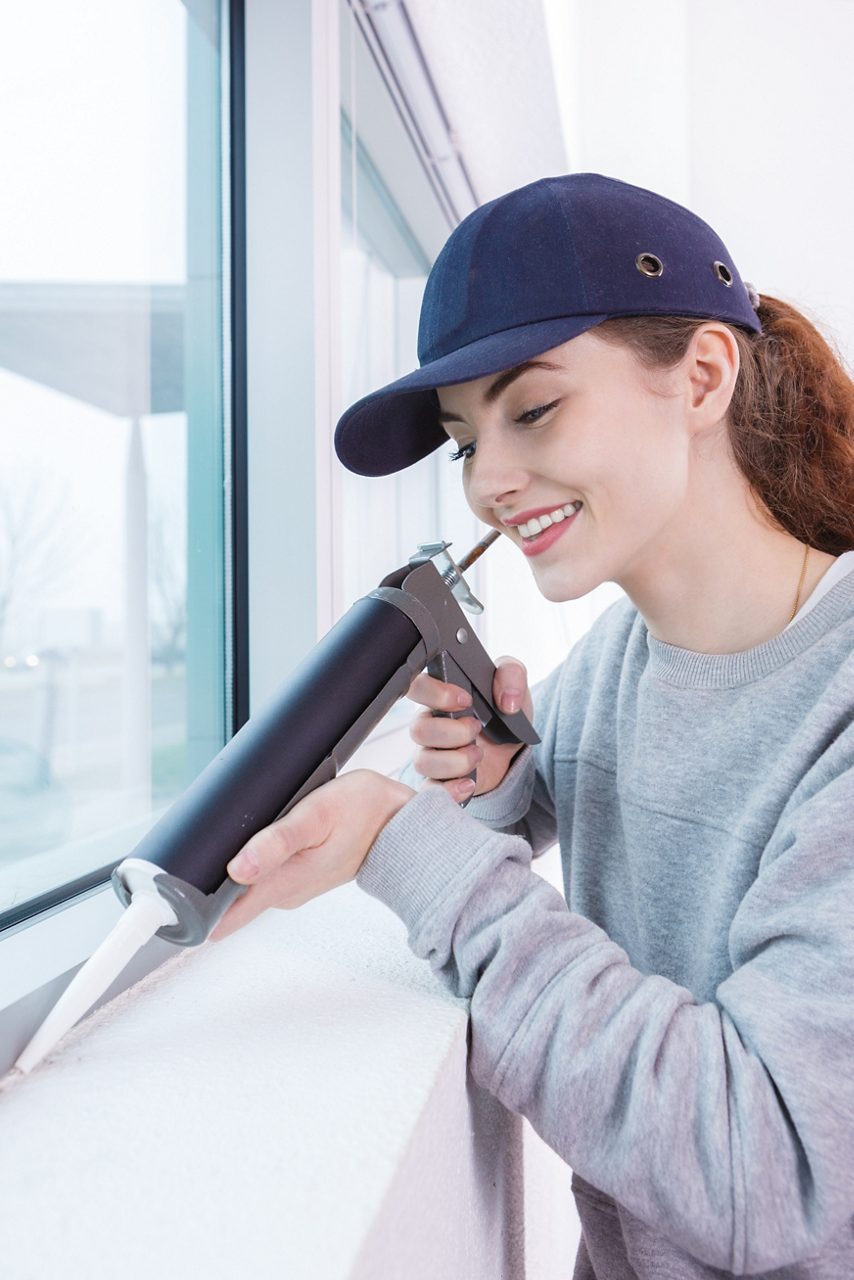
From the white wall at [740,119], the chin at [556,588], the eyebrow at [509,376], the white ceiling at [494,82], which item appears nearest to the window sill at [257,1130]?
the chin at [556,588]

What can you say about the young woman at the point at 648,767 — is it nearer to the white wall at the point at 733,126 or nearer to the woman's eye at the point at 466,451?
the woman's eye at the point at 466,451

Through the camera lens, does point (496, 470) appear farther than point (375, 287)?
No

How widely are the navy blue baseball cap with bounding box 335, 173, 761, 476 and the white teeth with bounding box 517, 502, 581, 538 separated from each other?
129mm

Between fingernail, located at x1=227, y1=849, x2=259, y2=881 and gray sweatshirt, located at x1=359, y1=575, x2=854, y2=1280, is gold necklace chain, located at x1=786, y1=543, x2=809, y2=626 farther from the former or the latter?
fingernail, located at x1=227, y1=849, x2=259, y2=881

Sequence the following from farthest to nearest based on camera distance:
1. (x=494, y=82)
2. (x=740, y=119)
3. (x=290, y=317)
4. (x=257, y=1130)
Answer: (x=740, y=119) → (x=494, y=82) → (x=290, y=317) → (x=257, y=1130)

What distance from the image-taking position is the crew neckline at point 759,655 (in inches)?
24.6

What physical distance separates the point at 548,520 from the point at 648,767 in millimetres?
220

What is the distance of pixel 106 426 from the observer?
682mm

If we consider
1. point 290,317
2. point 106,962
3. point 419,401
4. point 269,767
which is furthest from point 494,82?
point 106,962

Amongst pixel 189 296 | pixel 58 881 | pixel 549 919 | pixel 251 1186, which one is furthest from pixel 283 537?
pixel 251 1186

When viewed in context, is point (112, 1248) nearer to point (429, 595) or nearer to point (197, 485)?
point (429, 595)

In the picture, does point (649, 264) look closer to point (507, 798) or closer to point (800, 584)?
point (800, 584)

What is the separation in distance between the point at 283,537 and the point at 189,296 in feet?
0.80

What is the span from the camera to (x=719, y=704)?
0.67m
